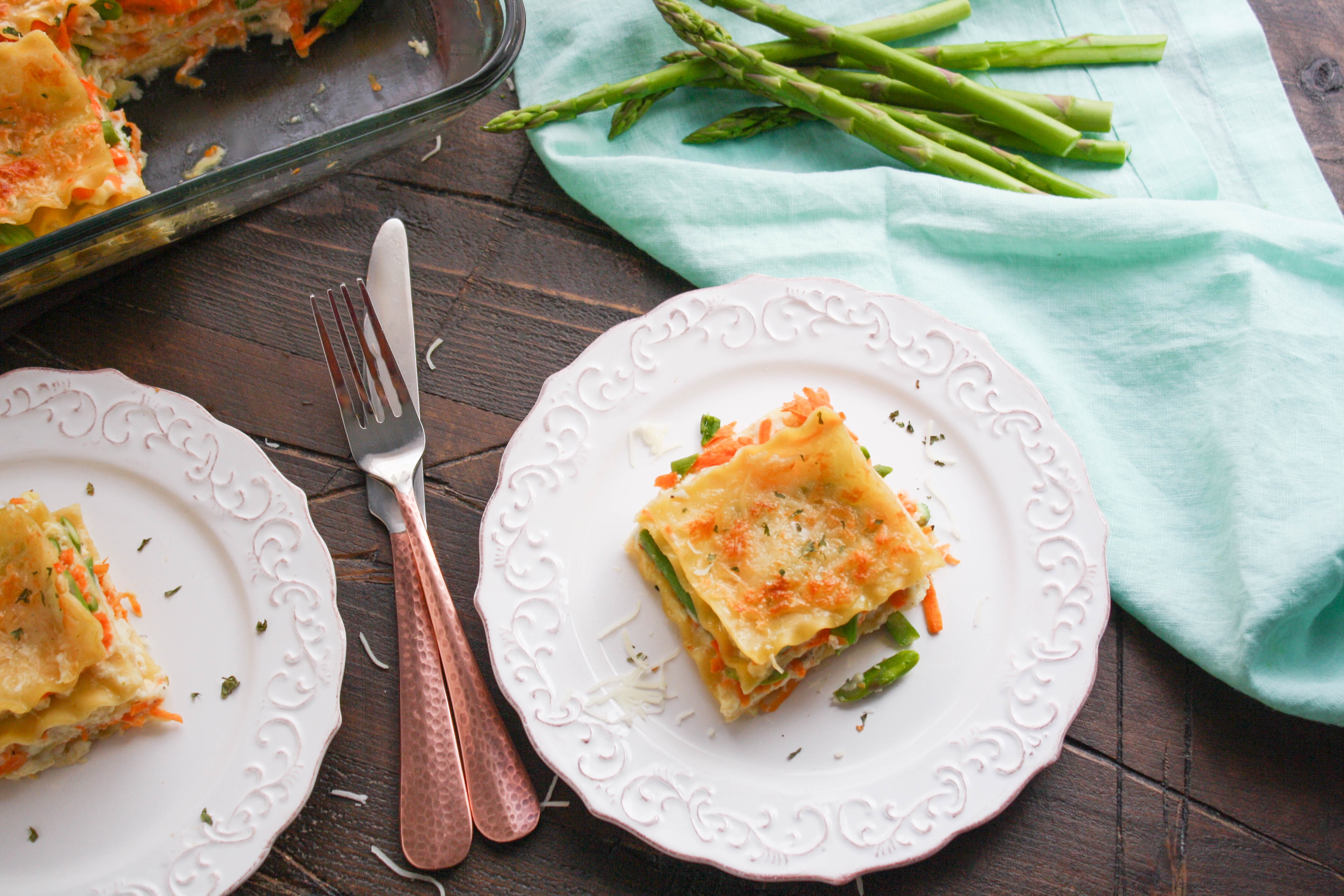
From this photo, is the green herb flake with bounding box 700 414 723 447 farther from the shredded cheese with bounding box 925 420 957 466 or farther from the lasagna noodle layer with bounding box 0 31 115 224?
the lasagna noodle layer with bounding box 0 31 115 224

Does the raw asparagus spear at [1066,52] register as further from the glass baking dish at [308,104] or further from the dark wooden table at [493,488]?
the glass baking dish at [308,104]

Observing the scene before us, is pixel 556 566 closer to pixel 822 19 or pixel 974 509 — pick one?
pixel 974 509

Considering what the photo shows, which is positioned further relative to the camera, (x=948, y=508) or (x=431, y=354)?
(x=431, y=354)

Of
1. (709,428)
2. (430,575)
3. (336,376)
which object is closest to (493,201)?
(336,376)

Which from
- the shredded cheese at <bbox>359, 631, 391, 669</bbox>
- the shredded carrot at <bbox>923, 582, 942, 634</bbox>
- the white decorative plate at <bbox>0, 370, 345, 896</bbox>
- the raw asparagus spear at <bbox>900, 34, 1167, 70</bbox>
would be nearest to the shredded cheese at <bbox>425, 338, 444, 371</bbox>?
the white decorative plate at <bbox>0, 370, 345, 896</bbox>

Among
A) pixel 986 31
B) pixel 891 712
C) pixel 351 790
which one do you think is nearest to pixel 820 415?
pixel 891 712

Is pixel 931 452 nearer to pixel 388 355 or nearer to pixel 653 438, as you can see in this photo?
pixel 653 438
